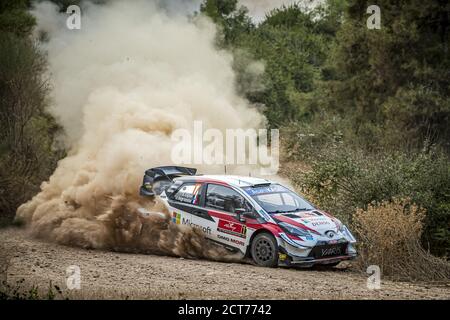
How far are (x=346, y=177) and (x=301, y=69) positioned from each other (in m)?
25.6

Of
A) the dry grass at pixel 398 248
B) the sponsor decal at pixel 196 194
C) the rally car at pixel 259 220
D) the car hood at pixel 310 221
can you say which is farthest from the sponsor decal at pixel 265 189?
the dry grass at pixel 398 248

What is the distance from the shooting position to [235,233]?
14562mm

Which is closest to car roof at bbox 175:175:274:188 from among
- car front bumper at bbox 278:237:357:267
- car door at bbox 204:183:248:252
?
car door at bbox 204:183:248:252

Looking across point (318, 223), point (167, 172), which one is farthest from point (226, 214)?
point (167, 172)

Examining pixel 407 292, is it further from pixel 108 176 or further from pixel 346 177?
pixel 108 176

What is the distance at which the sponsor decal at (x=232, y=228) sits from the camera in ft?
47.4

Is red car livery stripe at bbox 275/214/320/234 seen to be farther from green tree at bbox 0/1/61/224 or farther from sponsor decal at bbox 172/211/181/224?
green tree at bbox 0/1/61/224

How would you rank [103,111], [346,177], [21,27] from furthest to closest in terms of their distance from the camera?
1. [21,27]
2. [103,111]
3. [346,177]

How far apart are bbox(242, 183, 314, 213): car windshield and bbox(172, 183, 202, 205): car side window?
1.14 m

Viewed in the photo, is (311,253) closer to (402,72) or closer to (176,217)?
(176,217)

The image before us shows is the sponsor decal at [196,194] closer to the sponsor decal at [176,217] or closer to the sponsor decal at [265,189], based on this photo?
the sponsor decal at [176,217]

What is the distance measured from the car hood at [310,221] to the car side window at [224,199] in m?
0.84
